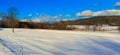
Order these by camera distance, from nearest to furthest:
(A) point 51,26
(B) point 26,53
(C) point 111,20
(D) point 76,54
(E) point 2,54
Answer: (E) point 2,54, (B) point 26,53, (D) point 76,54, (A) point 51,26, (C) point 111,20

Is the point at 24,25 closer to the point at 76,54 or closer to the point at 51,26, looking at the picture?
the point at 51,26

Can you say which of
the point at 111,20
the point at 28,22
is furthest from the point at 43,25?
the point at 111,20

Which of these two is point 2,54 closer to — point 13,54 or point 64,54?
point 13,54

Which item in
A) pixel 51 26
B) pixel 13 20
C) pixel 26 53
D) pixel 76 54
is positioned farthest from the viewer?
pixel 51 26

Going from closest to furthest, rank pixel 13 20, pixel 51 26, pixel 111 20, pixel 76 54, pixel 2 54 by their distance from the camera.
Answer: pixel 2 54
pixel 76 54
pixel 13 20
pixel 51 26
pixel 111 20

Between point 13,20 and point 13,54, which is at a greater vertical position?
point 13,20

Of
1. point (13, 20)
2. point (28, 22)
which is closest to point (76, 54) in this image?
point (13, 20)

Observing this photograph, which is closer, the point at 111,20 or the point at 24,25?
the point at 24,25

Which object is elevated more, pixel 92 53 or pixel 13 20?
pixel 13 20

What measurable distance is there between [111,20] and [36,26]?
3062cm

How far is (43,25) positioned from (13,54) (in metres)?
42.6

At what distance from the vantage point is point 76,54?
14.9 metres

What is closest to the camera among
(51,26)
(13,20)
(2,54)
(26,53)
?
(2,54)

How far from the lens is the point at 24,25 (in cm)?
5562
